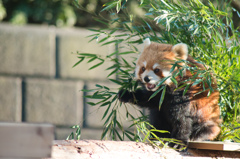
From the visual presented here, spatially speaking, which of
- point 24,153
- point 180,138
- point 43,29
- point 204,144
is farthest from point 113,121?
point 43,29

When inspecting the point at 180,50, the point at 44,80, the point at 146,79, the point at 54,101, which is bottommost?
the point at 54,101

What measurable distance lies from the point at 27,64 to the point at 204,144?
6.62 ft

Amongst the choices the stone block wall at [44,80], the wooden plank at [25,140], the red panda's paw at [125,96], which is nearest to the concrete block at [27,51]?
the stone block wall at [44,80]

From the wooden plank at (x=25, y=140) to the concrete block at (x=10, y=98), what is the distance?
7.92ft

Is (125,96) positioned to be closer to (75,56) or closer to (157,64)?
(157,64)

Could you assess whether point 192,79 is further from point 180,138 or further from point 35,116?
point 35,116

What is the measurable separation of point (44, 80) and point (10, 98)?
31cm

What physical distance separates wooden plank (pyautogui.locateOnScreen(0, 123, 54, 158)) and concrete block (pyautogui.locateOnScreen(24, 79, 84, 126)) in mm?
2335

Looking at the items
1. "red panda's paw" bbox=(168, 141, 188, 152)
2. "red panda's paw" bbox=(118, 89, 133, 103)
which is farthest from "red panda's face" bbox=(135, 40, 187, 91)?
"red panda's paw" bbox=(168, 141, 188, 152)

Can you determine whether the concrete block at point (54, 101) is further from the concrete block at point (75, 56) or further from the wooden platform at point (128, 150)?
the wooden platform at point (128, 150)

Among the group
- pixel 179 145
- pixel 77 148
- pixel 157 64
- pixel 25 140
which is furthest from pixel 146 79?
pixel 25 140

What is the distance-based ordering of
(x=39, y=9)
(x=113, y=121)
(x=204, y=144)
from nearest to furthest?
1. (x=204, y=144)
2. (x=113, y=121)
3. (x=39, y=9)

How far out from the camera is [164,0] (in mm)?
1717

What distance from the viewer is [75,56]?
127 inches
